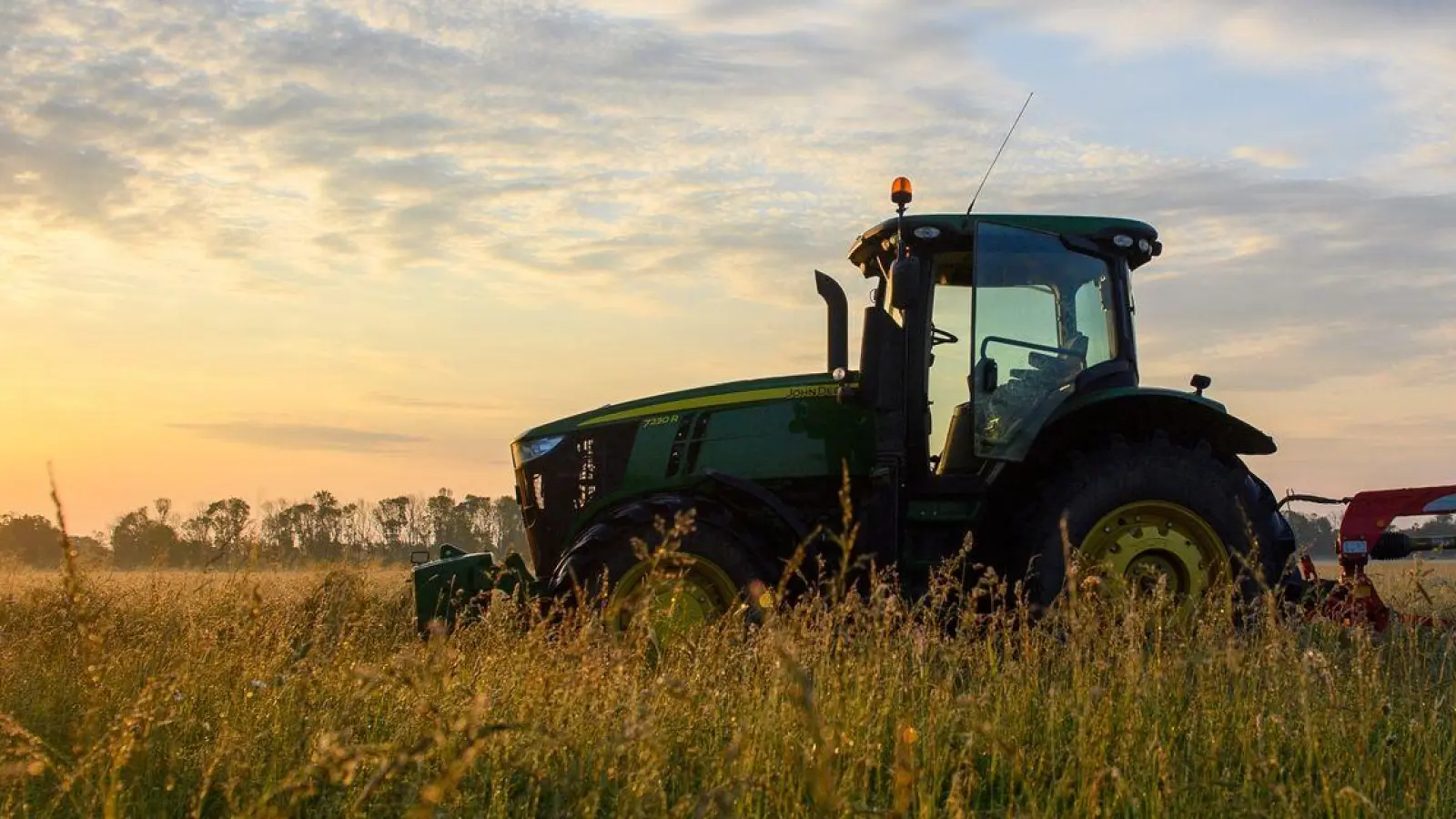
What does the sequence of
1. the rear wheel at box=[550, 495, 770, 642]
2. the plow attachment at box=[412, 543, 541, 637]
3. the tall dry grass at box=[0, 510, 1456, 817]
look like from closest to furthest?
the tall dry grass at box=[0, 510, 1456, 817] < the rear wheel at box=[550, 495, 770, 642] < the plow attachment at box=[412, 543, 541, 637]

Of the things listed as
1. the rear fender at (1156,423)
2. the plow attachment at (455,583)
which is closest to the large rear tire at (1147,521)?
the rear fender at (1156,423)

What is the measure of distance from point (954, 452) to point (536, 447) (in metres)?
3.12

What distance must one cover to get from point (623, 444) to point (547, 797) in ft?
14.4

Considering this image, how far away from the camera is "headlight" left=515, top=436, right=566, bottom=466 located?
8867mm

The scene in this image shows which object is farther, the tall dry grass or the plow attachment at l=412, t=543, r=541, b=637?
the plow attachment at l=412, t=543, r=541, b=637

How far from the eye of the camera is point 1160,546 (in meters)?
6.89

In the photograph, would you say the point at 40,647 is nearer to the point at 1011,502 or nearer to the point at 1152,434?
the point at 1011,502

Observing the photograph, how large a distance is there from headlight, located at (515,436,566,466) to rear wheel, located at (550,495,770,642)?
1633 millimetres

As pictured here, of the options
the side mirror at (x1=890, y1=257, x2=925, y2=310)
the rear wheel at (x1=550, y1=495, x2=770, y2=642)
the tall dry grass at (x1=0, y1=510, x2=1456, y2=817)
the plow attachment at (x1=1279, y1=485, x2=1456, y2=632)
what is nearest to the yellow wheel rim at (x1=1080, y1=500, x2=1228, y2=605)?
the tall dry grass at (x1=0, y1=510, x2=1456, y2=817)

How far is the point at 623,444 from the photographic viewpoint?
8602mm

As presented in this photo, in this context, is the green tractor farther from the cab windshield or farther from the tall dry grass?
the tall dry grass

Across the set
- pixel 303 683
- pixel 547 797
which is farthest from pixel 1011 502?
pixel 303 683

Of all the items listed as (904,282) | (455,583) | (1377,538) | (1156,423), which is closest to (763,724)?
(904,282)

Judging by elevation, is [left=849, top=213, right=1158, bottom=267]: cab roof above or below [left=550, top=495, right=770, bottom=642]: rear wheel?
above
